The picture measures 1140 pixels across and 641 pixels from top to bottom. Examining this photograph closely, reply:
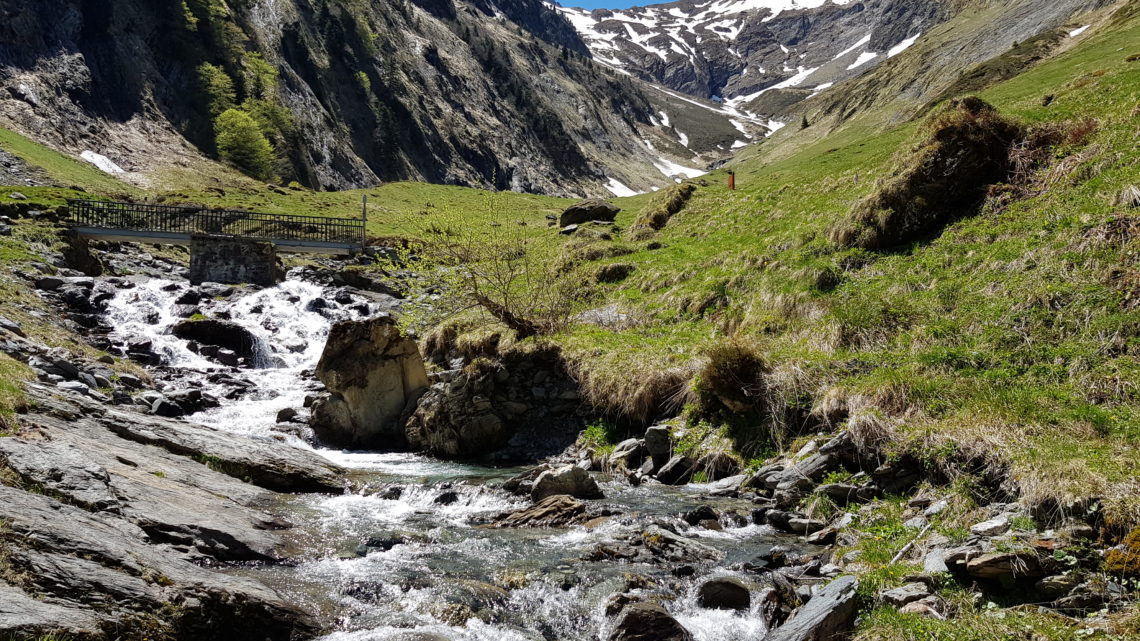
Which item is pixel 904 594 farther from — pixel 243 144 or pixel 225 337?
pixel 243 144

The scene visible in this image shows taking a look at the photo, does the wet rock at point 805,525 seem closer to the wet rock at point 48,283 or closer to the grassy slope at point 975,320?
the grassy slope at point 975,320

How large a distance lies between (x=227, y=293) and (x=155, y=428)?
24.3 m

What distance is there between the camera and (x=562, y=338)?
17.8 metres

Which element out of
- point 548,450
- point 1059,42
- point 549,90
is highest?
point 549,90

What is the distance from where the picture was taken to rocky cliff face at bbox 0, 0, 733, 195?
222 ft

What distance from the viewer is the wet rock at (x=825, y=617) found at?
5758mm

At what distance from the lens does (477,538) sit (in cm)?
980

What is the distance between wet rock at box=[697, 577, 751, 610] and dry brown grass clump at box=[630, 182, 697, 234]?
867 inches

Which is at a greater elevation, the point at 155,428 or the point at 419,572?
the point at 155,428

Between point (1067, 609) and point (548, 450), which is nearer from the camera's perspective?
point (1067, 609)

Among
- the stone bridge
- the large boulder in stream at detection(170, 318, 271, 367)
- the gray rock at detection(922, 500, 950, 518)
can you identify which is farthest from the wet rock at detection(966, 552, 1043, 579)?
the stone bridge

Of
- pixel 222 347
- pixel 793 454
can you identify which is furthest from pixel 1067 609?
pixel 222 347

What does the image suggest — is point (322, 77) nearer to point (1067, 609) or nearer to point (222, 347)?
point (222, 347)

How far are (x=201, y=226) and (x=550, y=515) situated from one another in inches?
1732
